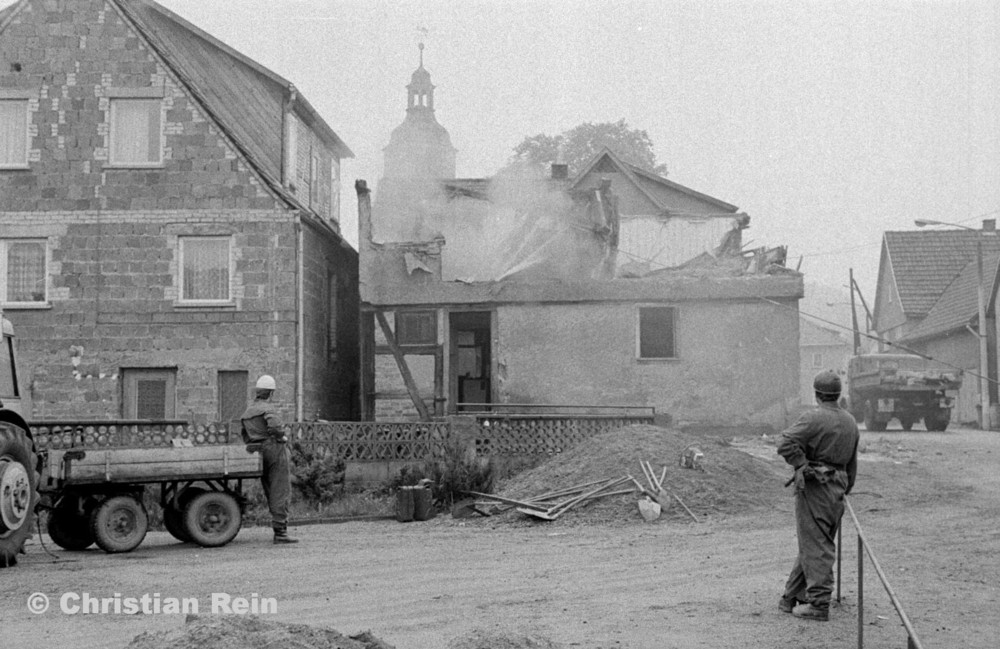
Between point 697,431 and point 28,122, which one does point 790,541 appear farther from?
point 28,122

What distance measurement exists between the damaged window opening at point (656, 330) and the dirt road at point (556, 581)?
372 inches

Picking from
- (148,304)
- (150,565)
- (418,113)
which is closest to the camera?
(150,565)

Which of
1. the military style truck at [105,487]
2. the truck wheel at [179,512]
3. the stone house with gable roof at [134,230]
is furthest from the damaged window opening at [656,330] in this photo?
the truck wheel at [179,512]

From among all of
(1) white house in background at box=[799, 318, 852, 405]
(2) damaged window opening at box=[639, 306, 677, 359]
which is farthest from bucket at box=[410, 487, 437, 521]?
(1) white house in background at box=[799, 318, 852, 405]

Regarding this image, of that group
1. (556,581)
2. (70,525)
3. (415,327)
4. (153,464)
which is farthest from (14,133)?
(556,581)

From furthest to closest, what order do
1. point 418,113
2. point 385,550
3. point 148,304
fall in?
point 418,113 → point 148,304 → point 385,550

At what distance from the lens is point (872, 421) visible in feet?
108

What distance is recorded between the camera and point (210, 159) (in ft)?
80.9

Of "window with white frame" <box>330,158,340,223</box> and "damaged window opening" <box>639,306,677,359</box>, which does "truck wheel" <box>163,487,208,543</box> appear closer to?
"damaged window opening" <box>639,306,677,359</box>

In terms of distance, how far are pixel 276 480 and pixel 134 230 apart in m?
12.3

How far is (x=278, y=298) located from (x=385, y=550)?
1227 cm

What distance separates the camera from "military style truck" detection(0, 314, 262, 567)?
11461 millimetres

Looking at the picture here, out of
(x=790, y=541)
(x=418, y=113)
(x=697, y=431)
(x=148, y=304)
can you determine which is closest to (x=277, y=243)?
(x=148, y=304)

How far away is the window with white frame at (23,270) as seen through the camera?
24484 millimetres
